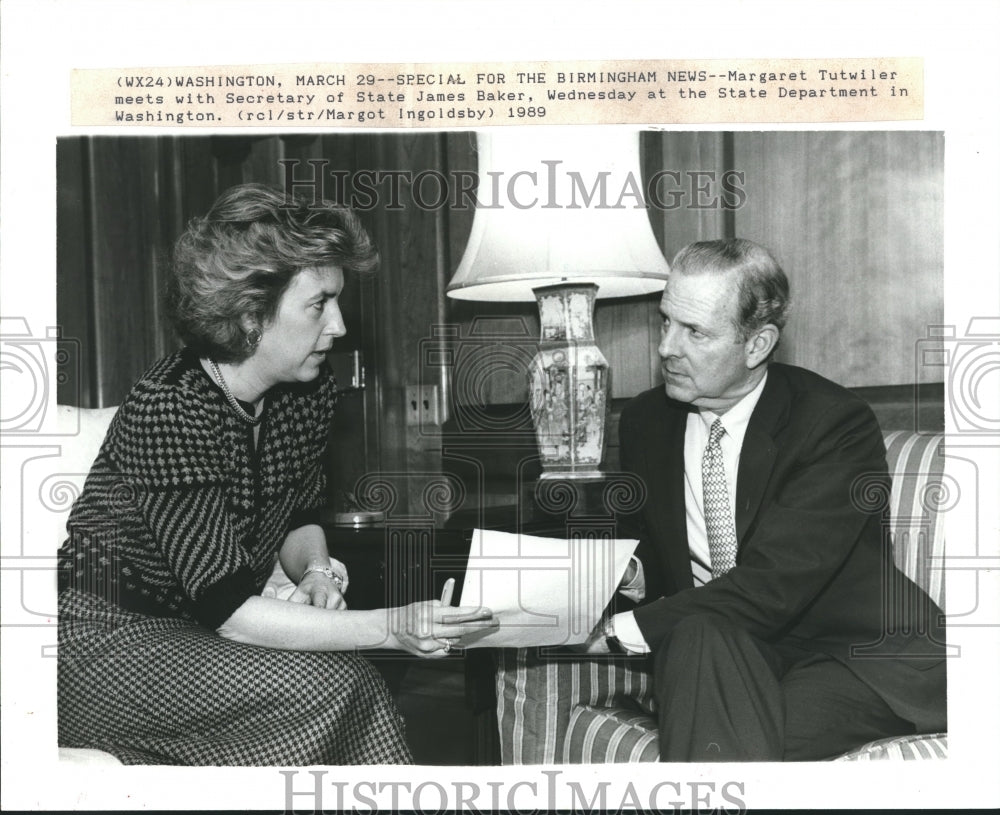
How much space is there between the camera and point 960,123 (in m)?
1.80

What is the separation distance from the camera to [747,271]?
6.44 ft

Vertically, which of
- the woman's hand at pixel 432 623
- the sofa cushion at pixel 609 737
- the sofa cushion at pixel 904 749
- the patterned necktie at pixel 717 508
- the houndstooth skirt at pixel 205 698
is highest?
the patterned necktie at pixel 717 508

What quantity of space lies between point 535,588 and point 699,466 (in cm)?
51

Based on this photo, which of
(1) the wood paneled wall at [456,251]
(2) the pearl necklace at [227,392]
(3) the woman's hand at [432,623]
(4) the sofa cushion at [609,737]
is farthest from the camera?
(1) the wood paneled wall at [456,251]

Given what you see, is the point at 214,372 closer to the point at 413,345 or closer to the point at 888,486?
the point at 413,345

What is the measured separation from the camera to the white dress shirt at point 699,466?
2.01m

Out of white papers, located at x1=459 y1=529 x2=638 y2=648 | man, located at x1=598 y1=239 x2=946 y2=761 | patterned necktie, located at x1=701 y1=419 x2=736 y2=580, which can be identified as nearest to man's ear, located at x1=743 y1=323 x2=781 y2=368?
man, located at x1=598 y1=239 x2=946 y2=761

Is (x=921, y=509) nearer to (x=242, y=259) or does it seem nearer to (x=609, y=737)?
(x=609, y=737)

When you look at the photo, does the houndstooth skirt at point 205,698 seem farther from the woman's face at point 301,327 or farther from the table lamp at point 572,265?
the table lamp at point 572,265

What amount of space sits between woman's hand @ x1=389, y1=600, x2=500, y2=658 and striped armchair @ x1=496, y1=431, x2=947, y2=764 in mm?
347

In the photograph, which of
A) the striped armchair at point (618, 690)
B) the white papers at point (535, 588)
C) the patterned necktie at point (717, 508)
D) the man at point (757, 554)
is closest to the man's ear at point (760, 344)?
the man at point (757, 554)

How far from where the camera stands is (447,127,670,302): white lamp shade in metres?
2.14

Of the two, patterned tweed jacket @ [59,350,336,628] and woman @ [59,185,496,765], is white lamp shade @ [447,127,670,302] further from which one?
patterned tweed jacket @ [59,350,336,628]

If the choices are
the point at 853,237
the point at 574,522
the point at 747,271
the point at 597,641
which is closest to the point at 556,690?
the point at 597,641
